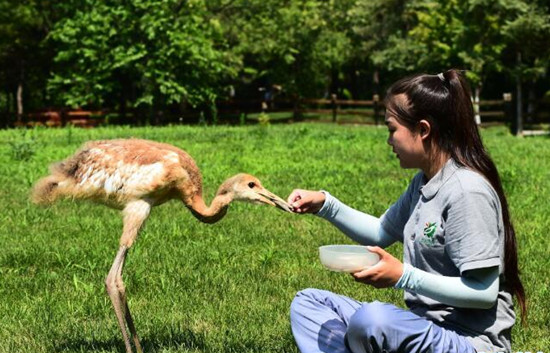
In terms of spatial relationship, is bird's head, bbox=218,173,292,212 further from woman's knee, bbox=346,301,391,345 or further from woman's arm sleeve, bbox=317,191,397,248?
woman's knee, bbox=346,301,391,345

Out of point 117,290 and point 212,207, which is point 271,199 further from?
point 117,290

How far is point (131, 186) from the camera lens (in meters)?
5.26

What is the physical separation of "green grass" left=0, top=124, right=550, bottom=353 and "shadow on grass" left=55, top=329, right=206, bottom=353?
0.04ft

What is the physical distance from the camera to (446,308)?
12.6 ft

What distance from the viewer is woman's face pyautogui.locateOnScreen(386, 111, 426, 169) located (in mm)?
3832

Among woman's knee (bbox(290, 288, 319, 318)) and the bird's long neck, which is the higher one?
the bird's long neck

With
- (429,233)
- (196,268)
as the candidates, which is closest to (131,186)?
(196,268)

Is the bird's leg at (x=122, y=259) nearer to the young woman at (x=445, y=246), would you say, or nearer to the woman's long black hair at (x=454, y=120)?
the young woman at (x=445, y=246)

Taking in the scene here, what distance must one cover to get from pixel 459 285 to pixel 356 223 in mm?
1141

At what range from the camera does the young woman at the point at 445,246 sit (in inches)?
139

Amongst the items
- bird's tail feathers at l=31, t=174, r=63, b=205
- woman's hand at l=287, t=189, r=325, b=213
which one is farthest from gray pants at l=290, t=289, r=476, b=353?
bird's tail feathers at l=31, t=174, r=63, b=205

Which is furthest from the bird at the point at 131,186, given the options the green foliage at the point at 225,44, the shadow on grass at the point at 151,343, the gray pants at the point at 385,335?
the green foliage at the point at 225,44

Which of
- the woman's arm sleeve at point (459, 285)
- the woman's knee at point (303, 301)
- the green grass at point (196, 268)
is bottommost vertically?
the green grass at point (196, 268)

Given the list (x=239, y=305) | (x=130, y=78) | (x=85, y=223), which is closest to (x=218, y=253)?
(x=239, y=305)
